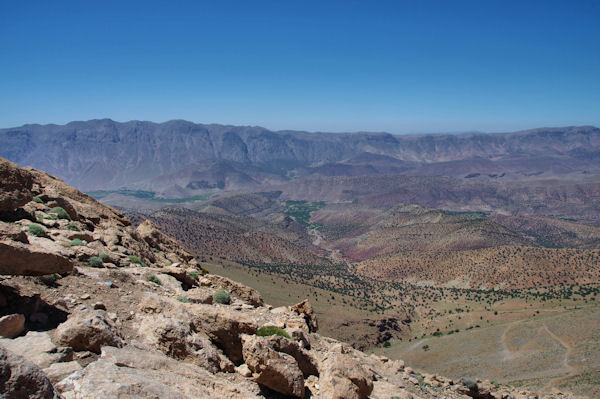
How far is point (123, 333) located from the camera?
8.64 m

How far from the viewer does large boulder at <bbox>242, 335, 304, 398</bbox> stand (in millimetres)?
8953

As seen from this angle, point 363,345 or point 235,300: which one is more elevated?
point 235,300

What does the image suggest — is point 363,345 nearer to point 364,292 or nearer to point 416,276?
point 364,292

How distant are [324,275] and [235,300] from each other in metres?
79.1

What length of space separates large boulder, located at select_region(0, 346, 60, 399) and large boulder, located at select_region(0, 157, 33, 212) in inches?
309

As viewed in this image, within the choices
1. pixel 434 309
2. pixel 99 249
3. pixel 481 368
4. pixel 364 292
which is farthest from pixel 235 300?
pixel 364 292

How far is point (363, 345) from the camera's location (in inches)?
1966

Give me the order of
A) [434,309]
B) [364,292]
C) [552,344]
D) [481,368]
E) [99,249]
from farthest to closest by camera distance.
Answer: [364,292] → [434,309] → [552,344] → [481,368] → [99,249]

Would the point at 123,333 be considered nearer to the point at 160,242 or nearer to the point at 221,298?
the point at 221,298

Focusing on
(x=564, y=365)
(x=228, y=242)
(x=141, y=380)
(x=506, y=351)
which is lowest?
(x=228, y=242)


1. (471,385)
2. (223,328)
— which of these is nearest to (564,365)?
(471,385)

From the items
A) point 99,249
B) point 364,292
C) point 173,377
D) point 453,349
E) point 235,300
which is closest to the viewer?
point 173,377

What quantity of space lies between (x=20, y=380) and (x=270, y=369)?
5389mm

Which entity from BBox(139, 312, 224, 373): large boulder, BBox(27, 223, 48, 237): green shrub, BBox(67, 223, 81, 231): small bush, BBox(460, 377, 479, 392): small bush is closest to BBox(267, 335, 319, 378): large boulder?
BBox(139, 312, 224, 373): large boulder
